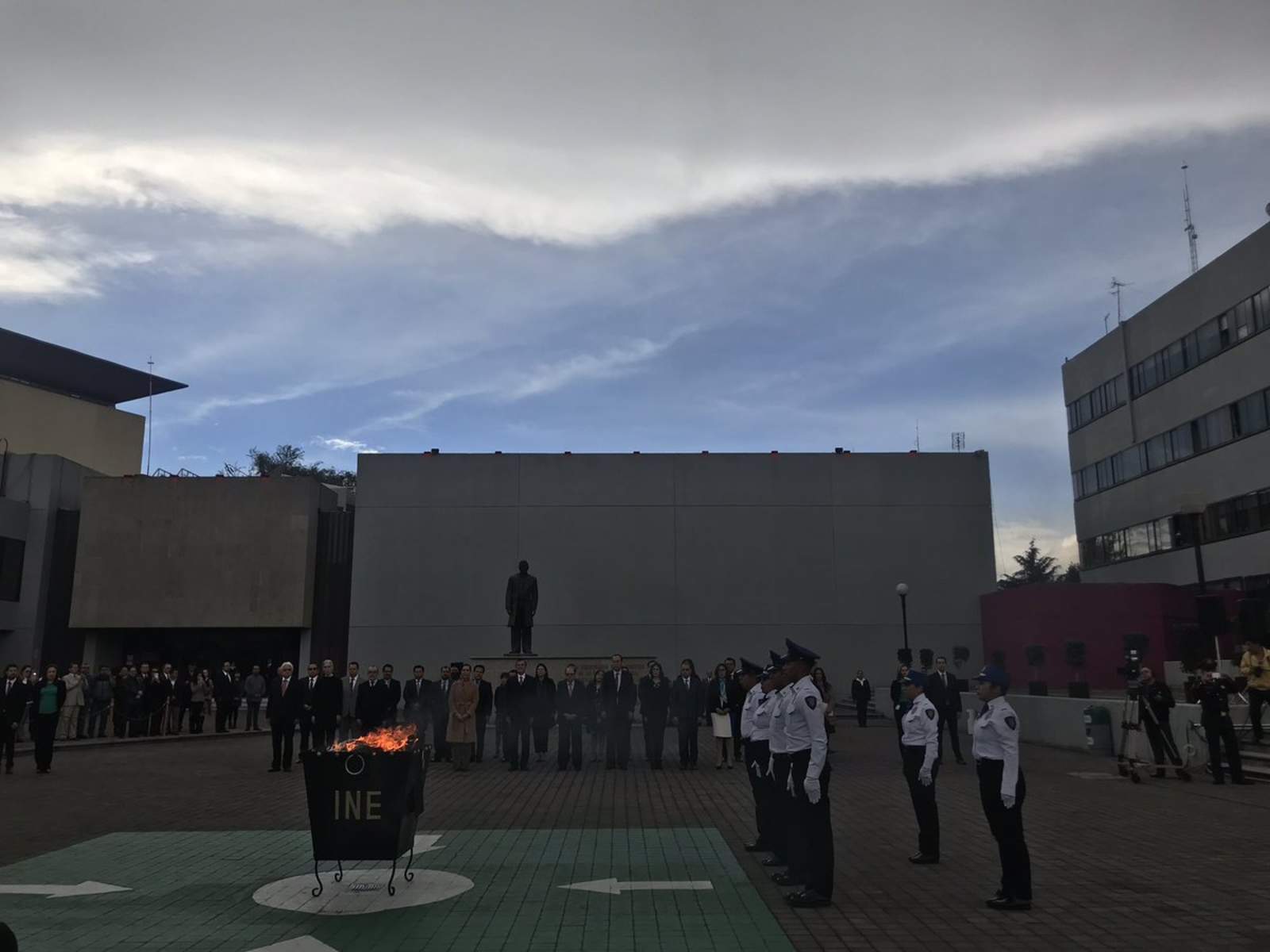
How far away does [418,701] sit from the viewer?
20047 millimetres

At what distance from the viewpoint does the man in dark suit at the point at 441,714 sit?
776 inches

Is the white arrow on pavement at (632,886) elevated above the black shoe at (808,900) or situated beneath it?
situated beneath

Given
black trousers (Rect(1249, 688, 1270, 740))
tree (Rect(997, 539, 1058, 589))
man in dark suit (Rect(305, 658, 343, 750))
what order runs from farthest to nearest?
tree (Rect(997, 539, 1058, 589))
man in dark suit (Rect(305, 658, 343, 750))
black trousers (Rect(1249, 688, 1270, 740))

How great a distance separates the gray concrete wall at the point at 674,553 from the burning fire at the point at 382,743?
28.6 metres

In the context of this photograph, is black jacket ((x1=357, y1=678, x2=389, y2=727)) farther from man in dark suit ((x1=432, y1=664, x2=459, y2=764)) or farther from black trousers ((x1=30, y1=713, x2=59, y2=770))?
black trousers ((x1=30, y1=713, x2=59, y2=770))

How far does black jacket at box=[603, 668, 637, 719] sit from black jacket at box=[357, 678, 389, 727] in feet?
13.7

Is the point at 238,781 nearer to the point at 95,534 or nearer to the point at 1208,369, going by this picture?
the point at 95,534

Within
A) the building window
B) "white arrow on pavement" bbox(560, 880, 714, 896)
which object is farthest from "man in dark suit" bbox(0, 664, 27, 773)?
the building window

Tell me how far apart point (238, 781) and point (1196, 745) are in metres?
16.6

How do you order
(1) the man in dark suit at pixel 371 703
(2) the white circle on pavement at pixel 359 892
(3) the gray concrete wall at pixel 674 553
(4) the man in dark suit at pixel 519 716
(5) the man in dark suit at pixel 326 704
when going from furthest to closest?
(3) the gray concrete wall at pixel 674 553 → (4) the man in dark suit at pixel 519 716 → (1) the man in dark suit at pixel 371 703 → (5) the man in dark suit at pixel 326 704 → (2) the white circle on pavement at pixel 359 892

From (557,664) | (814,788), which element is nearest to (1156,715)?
(814,788)

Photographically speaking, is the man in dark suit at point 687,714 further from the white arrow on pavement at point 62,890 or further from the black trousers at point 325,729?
the white arrow on pavement at point 62,890

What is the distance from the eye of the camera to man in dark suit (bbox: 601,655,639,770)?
61.4ft

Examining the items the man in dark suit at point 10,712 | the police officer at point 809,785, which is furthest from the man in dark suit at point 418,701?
the police officer at point 809,785
